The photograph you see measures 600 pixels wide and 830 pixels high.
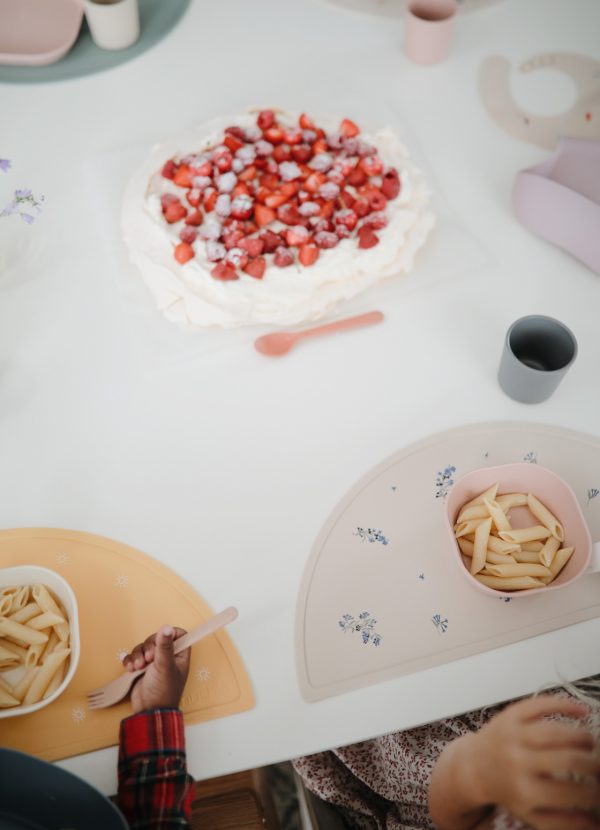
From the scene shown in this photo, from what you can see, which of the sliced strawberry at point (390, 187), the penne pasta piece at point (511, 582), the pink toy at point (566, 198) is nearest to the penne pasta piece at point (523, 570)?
the penne pasta piece at point (511, 582)

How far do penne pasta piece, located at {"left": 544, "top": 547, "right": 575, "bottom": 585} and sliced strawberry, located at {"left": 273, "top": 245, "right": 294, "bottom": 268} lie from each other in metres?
0.60

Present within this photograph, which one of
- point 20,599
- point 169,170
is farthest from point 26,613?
point 169,170

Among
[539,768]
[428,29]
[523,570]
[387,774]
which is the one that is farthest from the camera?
[428,29]

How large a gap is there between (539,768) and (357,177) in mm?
956

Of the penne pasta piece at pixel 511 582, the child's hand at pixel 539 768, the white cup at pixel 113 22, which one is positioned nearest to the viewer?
the child's hand at pixel 539 768

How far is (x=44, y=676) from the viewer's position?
879 mm

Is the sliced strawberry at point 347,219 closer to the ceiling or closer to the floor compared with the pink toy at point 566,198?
closer to the floor

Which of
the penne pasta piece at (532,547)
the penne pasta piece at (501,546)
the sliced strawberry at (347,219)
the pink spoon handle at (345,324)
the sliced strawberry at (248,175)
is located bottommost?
the penne pasta piece at (532,547)

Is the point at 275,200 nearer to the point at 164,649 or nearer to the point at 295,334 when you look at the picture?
the point at 295,334

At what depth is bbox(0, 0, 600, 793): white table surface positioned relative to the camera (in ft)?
3.05

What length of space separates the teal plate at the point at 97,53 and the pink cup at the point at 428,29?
512 millimetres

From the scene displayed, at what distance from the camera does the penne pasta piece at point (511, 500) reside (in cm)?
97

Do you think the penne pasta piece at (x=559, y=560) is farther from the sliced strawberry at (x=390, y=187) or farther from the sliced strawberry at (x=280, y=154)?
the sliced strawberry at (x=280, y=154)

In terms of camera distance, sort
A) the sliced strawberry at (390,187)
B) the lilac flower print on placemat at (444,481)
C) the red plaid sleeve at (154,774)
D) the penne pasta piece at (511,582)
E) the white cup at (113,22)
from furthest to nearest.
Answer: the white cup at (113,22) → the sliced strawberry at (390,187) → the lilac flower print on placemat at (444,481) → the penne pasta piece at (511,582) → the red plaid sleeve at (154,774)
